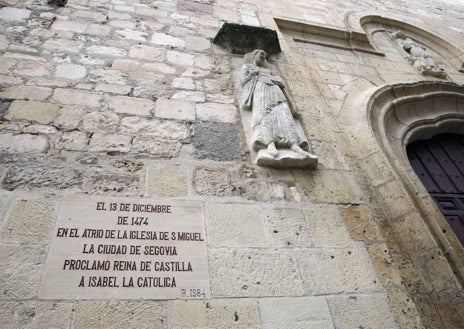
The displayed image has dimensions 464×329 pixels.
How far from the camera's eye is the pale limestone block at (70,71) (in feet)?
9.23

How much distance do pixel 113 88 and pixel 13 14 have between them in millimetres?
1624

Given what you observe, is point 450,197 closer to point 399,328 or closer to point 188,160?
point 399,328

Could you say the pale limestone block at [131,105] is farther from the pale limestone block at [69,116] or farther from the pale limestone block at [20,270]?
the pale limestone block at [20,270]

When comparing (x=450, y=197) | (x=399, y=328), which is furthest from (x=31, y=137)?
(x=450, y=197)

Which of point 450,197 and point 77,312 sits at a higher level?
point 77,312

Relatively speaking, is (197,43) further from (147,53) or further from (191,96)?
(191,96)

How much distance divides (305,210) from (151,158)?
111 centimetres

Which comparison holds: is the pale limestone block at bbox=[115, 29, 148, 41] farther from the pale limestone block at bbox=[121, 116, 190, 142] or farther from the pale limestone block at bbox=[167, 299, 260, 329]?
the pale limestone block at bbox=[167, 299, 260, 329]

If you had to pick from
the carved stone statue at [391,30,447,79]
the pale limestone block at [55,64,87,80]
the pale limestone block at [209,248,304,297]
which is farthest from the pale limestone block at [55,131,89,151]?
the carved stone statue at [391,30,447,79]

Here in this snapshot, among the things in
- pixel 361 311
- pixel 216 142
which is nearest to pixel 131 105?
pixel 216 142

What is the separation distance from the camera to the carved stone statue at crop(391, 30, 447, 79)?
4625 mm

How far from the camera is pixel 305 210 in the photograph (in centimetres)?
223

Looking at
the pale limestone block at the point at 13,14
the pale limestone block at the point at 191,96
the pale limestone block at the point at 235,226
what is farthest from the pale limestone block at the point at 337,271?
the pale limestone block at the point at 13,14

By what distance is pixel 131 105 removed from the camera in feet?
8.88
